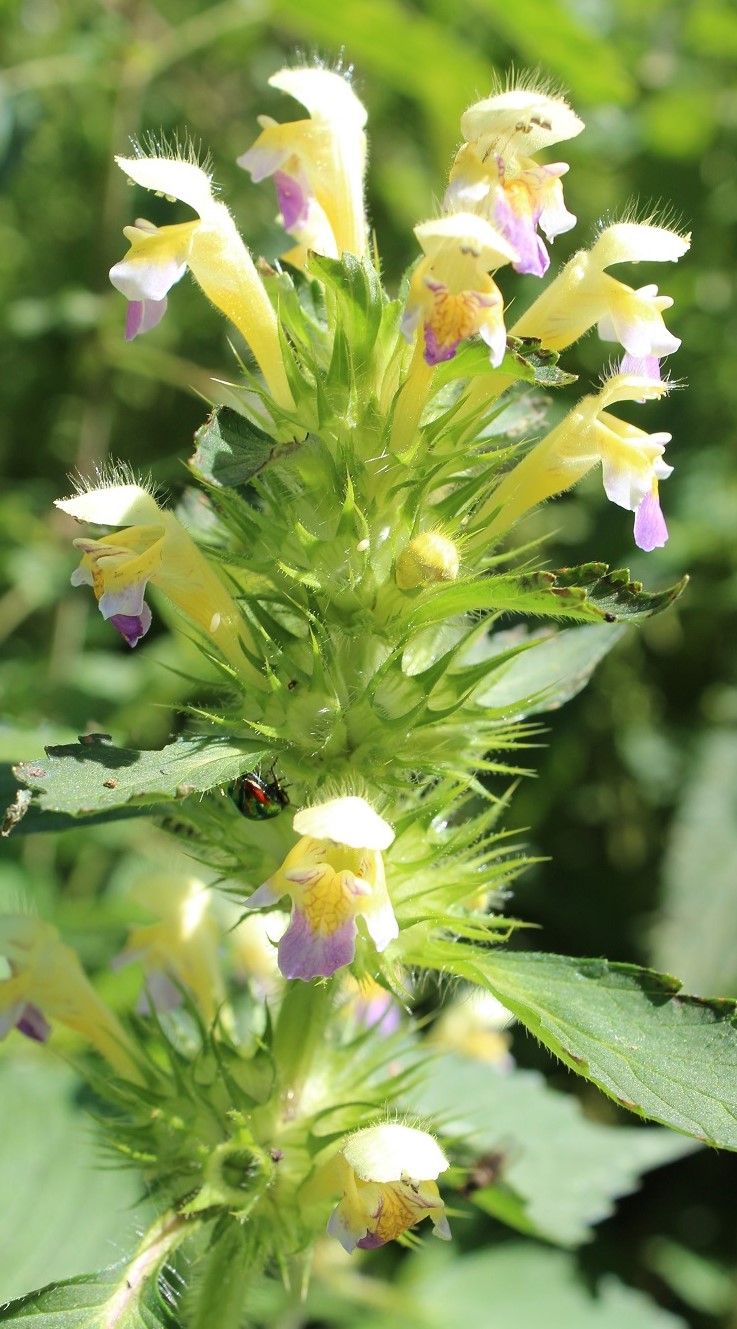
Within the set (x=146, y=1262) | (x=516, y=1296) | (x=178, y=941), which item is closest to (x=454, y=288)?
(x=178, y=941)

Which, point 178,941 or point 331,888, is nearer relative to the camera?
point 331,888

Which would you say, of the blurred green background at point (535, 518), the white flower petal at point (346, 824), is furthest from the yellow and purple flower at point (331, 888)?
the blurred green background at point (535, 518)

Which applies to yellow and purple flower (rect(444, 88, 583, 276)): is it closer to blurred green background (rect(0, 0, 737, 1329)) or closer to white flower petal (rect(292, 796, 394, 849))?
white flower petal (rect(292, 796, 394, 849))

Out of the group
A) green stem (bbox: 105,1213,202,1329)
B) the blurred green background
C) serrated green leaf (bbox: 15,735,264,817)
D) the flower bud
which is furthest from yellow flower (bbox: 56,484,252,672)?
the blurred green background

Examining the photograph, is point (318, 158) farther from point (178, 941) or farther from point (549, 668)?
point (178, 941)

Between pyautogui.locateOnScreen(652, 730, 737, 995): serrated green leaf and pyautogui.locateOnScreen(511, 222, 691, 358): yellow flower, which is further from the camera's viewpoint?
pyautogui.locateOnScreen(652, 730, 737, 995): serrated green leaf

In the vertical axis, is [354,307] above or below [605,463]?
above

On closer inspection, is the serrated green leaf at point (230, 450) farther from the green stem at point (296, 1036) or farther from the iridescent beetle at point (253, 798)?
the green stem at point (296, 1036)
